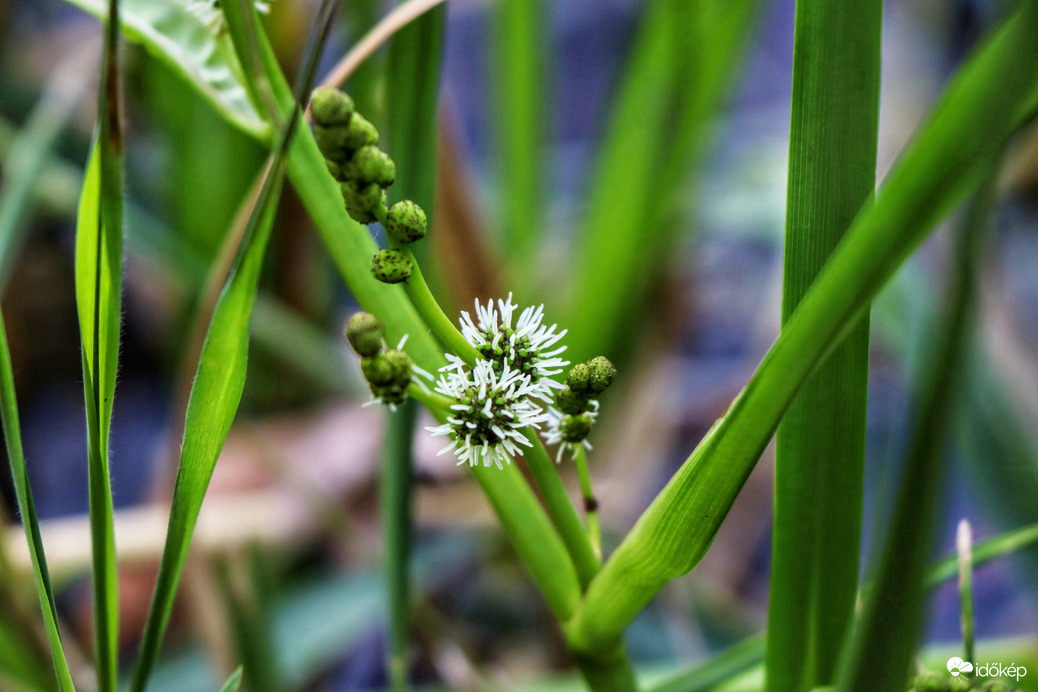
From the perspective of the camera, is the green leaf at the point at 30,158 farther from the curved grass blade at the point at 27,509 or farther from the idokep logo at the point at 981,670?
the idokep logo at the point at 981,670

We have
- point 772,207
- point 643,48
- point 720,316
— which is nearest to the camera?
point 643,48

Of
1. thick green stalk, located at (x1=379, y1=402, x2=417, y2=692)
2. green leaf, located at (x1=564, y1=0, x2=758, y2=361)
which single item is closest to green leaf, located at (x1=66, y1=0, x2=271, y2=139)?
thick green stalk, located at (x1=379, y1=402, x2=417, y2=692)

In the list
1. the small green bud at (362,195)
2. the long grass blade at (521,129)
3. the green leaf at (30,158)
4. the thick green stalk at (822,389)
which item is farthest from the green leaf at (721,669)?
the long grass blade at (521,129)

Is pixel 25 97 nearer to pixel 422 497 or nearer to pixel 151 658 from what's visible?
pixel 422 497

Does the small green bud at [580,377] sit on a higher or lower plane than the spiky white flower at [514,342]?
lower

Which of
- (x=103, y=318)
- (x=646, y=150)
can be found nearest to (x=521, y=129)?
(x=646, y=150)

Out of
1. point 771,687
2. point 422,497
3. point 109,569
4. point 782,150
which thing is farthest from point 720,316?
point 109,569
